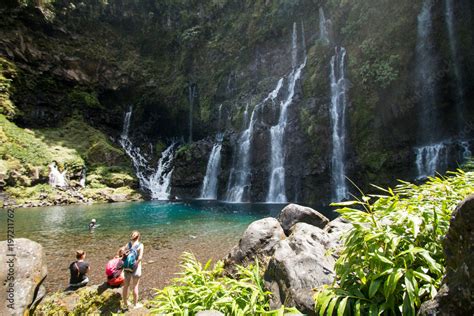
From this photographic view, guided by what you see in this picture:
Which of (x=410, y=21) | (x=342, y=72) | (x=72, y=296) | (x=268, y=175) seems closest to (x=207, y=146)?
(x=268, y=175)

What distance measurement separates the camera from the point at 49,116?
3916 centimetres

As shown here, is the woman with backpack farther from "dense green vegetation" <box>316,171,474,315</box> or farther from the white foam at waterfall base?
the white foam at waterfall base

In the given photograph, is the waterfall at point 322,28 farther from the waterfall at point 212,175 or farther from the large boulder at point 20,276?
the large boulder at point 20,276

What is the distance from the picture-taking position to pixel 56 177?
1240 inches

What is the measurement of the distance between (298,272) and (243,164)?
2896cm

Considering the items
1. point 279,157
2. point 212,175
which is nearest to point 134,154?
point 212,175

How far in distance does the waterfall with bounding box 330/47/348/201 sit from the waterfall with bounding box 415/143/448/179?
19.8ft

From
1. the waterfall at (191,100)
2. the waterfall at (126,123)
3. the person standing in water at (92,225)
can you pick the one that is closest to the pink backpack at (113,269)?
the person standing in water at (92,225)

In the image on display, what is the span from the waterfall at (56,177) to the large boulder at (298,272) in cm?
3311

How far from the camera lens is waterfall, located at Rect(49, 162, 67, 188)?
30977mm

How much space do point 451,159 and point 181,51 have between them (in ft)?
130

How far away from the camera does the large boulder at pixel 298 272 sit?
3938mm

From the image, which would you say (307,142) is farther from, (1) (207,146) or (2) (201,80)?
(2) (201,80)

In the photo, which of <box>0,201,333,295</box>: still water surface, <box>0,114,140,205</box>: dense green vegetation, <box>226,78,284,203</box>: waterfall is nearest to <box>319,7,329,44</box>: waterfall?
<box>226,78,284,203</box>: waterfall
